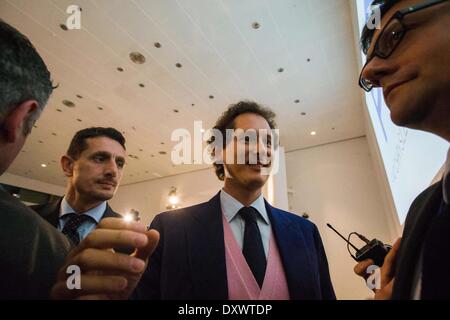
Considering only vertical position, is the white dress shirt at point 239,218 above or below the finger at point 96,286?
above

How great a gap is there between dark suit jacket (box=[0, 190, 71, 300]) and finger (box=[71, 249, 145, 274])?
132mm

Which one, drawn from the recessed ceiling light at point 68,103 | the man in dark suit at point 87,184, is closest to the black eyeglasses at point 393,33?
the man in dark suit at point 87,184

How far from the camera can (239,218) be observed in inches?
35.2

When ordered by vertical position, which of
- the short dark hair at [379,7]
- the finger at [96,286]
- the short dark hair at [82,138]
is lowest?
the finger at [96,286]

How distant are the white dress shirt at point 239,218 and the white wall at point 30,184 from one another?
11302mm

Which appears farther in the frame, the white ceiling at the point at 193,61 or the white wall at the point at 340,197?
the white wall at the point at 340,197

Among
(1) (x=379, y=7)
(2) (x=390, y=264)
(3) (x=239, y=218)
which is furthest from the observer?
(3) (x=239, y=218)

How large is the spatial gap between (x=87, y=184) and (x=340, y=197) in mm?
6151

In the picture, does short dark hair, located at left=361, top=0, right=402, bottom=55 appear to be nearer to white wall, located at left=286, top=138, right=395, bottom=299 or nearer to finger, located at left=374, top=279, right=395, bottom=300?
finger, located at left=374, top=279, right=395, bottom=300

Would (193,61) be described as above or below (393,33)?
above

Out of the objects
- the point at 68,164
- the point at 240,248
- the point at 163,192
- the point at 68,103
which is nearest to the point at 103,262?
the point at 240,248

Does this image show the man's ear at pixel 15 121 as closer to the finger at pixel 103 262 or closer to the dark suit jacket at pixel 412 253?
the finger at pixel 103 262

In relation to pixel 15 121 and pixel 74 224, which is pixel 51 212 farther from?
pixel 15 121

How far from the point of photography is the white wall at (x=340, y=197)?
5.36m
